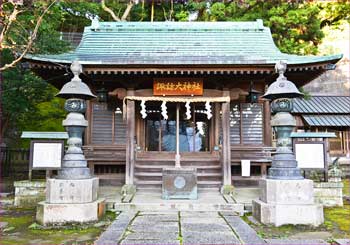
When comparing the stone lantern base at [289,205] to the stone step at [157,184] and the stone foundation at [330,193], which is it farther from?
the stone step at [157,184]

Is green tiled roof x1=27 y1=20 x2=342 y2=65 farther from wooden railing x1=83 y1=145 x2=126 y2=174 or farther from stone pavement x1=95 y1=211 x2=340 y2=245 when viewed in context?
stone pavement x1=95 y1=211 x2=340 y2=245

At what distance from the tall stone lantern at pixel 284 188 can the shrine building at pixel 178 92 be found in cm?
213

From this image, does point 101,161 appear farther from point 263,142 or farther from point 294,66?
point 294,66

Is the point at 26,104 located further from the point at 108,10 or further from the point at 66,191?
the point at 108,10

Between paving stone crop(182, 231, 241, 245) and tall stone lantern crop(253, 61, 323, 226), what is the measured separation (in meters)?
1.20

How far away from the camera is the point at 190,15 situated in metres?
18.5

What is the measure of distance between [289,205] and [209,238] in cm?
196

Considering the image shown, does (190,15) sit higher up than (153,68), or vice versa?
(190,15)

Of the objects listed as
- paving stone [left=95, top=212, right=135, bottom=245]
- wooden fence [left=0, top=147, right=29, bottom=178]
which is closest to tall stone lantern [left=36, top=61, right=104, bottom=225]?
paving stone [left=95, top=212, right=135, bottom=245]

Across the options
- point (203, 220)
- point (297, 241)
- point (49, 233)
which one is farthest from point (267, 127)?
Result: point (49, 233)

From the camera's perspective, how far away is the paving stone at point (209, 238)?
4383mm

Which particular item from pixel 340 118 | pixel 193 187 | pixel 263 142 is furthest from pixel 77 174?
pixel 340 118

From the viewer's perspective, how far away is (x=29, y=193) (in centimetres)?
766

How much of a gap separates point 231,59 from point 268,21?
268 inches
